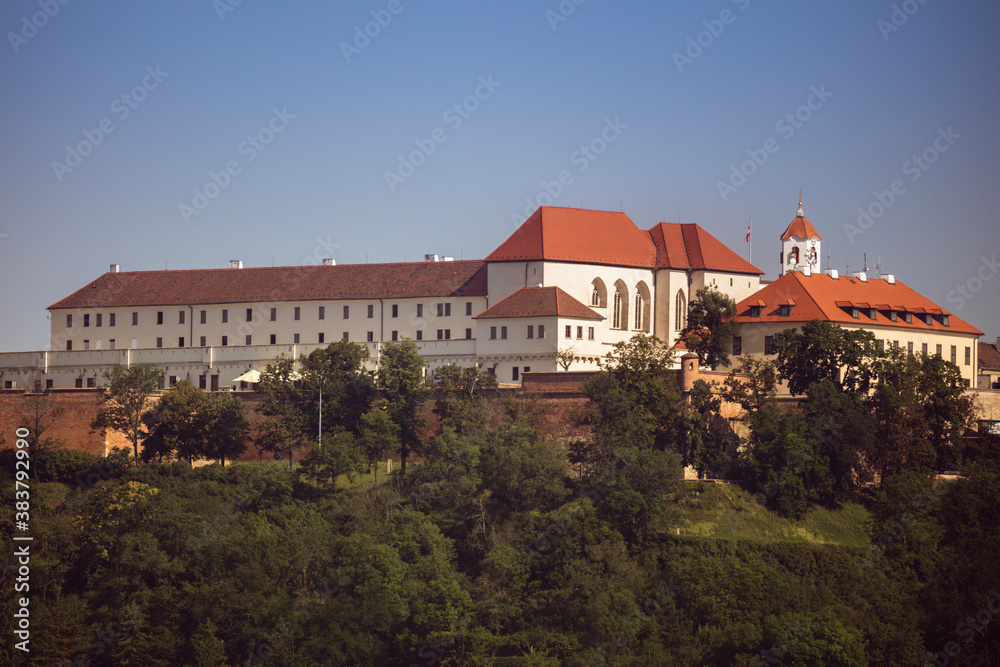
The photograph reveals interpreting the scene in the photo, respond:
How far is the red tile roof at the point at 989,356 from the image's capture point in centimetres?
8925

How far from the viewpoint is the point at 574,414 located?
6562 cm

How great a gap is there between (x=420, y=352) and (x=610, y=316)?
391 inches

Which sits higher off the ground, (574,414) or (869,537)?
(574,414)

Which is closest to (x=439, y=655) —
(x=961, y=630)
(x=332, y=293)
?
(x=961, y=630)

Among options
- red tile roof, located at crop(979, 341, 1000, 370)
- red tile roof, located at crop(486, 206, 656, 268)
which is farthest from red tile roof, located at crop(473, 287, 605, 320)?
red tile roof, located at crop(979, 341, 1000, 370)

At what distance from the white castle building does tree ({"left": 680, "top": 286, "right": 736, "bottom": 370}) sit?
1.02 m

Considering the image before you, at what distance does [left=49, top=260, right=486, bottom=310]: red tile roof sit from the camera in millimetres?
80188

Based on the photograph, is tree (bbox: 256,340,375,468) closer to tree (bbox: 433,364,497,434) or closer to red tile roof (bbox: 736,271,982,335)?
tree (bbox: 433,364,497,434)

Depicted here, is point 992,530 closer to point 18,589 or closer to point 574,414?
point 574,414

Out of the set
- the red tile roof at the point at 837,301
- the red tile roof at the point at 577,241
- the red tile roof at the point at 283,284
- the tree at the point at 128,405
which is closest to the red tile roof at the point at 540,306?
the red tile roof at the point at 577,241

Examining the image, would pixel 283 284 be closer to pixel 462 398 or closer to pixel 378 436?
pixel 462 398

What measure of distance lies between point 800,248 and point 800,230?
1.03 metres

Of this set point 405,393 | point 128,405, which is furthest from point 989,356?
point 128,405

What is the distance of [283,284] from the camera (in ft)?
271
